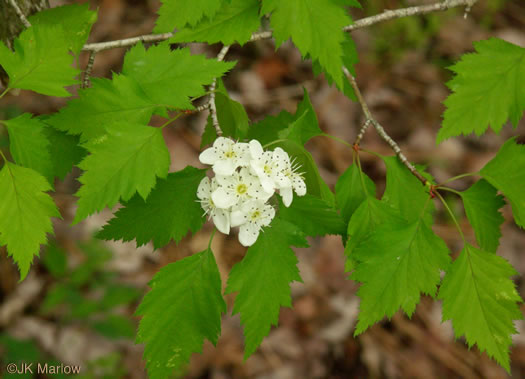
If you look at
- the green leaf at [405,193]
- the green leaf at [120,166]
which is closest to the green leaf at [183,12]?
the green leaf at [120,166]

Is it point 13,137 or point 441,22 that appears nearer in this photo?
point 13,137

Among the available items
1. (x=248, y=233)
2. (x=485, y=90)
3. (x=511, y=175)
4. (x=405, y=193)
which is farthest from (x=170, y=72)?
(x=511, y=175)

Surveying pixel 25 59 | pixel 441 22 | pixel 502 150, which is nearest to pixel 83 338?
pixel 25 59

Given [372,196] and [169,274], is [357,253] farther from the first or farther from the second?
[169,274]

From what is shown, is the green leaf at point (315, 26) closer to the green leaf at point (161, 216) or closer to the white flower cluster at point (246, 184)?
the white flower cluster at point (246, 184)

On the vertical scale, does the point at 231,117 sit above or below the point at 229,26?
below

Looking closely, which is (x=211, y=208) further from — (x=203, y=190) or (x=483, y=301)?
(x=483, y=301)
